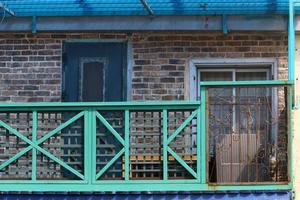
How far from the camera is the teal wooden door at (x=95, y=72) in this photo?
33.2ft

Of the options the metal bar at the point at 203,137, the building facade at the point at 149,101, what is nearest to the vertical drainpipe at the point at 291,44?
the building facade at the point at 149,101

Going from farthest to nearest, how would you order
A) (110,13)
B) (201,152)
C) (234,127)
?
(110,13), (234,127), (201,152)

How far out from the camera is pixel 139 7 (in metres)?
9.70

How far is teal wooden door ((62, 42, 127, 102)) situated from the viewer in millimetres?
10133

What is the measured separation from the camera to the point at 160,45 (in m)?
10.2

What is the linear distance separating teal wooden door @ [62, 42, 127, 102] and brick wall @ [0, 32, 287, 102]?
0.14m

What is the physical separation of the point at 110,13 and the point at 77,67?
999 mm

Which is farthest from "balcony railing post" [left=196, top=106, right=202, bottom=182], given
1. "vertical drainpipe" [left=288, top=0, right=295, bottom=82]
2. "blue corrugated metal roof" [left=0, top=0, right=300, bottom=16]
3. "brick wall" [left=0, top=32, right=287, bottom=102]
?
"blue corrugated metal roof" [left=0, top=0, right=300, bottom=16]

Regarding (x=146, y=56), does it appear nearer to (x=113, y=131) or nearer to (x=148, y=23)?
(x=148, y=23)

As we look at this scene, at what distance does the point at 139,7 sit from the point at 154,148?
2.27 metres

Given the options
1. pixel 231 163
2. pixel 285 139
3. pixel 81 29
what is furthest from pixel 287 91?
pixel 81 29

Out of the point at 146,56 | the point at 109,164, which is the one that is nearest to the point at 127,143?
the point at 109,164

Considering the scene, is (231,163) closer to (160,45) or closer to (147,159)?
(147,159)

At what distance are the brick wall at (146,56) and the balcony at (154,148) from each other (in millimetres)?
1489
